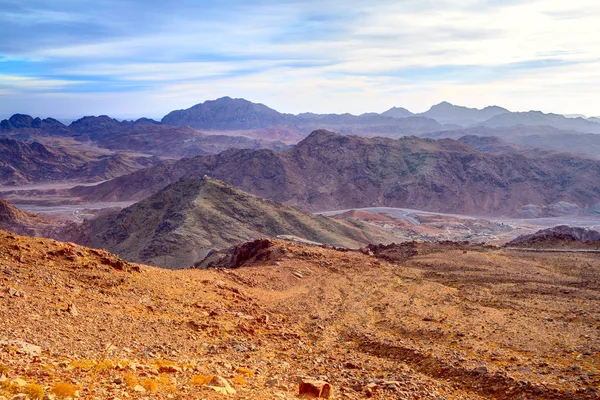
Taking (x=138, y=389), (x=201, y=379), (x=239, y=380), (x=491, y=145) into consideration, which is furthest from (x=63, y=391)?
(x=491, y=145)

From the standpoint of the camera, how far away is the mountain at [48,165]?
131262mm

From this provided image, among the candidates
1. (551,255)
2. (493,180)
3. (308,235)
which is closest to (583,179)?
(493,180)

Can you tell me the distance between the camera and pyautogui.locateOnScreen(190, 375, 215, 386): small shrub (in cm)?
748

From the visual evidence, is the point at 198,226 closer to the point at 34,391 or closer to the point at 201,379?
the point at 201,379

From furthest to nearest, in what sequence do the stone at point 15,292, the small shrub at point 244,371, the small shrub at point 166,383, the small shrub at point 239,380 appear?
the stone at point 15,292
the small shrub at point 244,371
the small shrub at point 239,380
the small shrub at point 166,383

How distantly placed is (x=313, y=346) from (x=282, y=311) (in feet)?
11.6

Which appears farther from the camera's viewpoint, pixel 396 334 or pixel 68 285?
pixel 396 334

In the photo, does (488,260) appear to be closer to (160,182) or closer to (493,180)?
(493,180)

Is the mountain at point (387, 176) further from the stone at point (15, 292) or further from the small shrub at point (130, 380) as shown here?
the small shrub at point (130, 380)

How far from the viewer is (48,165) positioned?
13738cm

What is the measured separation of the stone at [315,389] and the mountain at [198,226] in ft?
116

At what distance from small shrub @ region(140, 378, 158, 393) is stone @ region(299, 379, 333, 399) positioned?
2262 mm

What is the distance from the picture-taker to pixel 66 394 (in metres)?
5.99

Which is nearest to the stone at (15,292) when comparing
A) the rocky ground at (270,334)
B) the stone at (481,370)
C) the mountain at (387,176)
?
the rocky ground at (270,334)
